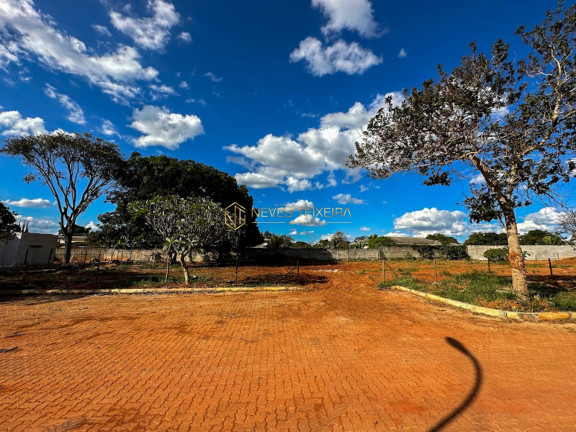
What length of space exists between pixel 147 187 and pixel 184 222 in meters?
14.6

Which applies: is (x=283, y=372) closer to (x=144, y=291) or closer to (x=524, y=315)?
(x=524, y=315)

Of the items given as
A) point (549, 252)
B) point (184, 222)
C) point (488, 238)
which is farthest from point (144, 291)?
point (488, 238)

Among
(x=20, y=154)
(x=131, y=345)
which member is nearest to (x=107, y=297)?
(x=131, y=345)

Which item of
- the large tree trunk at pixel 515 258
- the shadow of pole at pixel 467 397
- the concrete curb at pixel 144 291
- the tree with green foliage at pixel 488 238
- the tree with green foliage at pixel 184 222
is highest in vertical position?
the tree with green foliage at pixel 488 238

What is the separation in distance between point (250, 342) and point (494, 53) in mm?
11937

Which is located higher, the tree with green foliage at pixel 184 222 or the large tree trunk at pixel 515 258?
the tree with green foliage at pixel 184 222

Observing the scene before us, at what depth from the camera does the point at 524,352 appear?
526cm

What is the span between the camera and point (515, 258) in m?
8.88

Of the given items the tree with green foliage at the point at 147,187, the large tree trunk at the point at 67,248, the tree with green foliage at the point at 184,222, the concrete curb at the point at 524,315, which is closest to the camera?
the concrete curb at the point at 524,315

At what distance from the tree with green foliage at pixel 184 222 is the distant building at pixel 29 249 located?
16.8 m

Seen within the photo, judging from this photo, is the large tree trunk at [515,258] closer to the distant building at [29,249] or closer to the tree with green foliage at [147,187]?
the tree with green foliage at [147,187]

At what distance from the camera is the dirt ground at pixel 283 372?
3.24 m

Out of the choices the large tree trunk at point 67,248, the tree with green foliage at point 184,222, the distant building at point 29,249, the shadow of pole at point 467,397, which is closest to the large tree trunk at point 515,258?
the shadow of pole at point 467,397

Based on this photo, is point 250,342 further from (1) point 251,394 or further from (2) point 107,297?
(2) point 107,297
